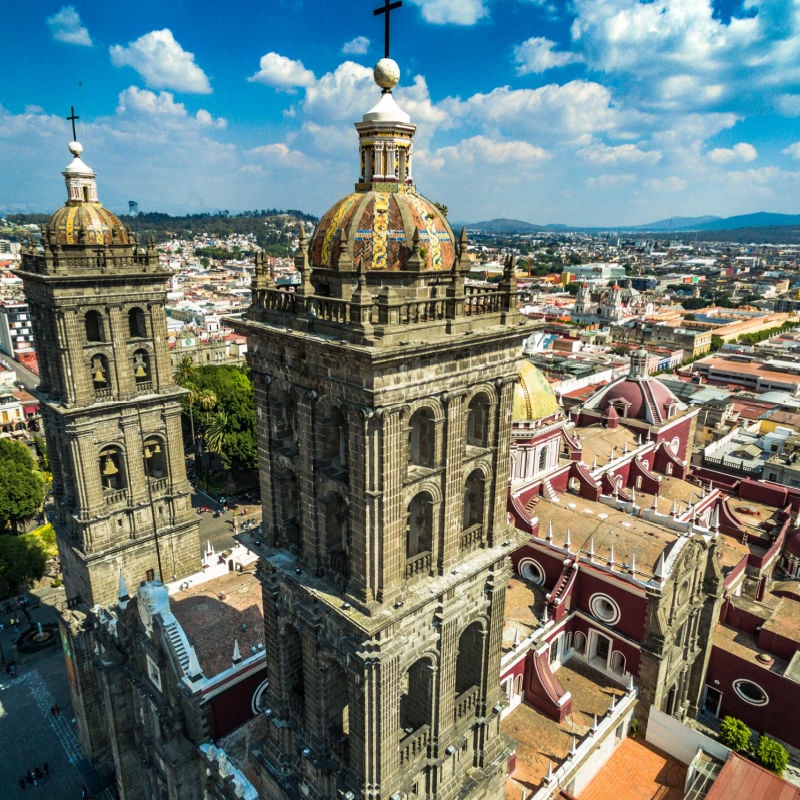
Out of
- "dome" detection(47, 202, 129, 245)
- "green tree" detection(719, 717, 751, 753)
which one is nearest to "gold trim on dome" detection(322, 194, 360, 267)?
"dome" detection(47, 202, 129, 245)

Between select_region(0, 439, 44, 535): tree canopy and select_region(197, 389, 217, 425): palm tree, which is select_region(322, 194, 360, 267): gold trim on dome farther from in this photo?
select_region(197, 389, 217, 425): palm tree

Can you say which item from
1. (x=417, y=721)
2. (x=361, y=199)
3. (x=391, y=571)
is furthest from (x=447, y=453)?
(x=417, y=721)

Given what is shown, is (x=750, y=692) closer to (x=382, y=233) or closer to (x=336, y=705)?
(x=336, y=705)

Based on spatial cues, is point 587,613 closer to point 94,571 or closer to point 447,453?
point 447,453

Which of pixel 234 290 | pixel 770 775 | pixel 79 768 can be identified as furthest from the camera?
pixel 234 290

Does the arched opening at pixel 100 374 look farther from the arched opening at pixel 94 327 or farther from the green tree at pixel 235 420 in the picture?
the green tree at pixel 235 420

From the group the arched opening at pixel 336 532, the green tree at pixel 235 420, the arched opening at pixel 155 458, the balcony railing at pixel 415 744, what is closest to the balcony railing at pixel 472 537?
the arched opening at pixel 336 532
